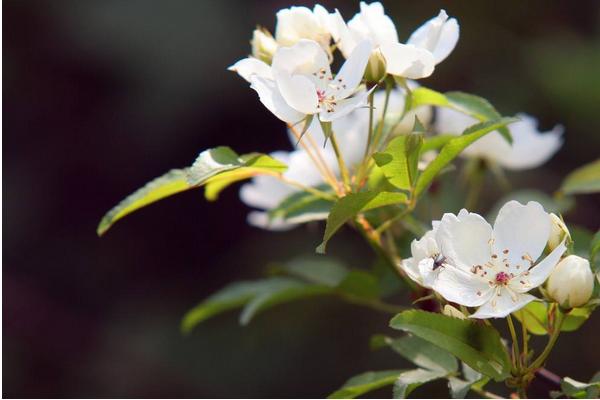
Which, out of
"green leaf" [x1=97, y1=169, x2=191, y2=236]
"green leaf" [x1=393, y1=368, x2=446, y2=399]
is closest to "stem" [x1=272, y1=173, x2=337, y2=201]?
"green leaf" [x1=97, y1=169, x2=191, y2=236]

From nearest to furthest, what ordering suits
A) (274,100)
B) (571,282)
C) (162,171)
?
(571,282), (274,100), (162,171)

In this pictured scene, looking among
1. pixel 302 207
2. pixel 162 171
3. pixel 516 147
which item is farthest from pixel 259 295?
pixel 162 171

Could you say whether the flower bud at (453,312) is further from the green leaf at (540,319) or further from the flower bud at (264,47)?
the flower bud at (264,47)

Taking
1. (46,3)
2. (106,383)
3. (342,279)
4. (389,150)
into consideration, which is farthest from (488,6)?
(389,150)

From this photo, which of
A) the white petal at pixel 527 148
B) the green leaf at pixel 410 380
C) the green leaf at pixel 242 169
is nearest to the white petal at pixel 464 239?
the green leaf at pixel 410 380

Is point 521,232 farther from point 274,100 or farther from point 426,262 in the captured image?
point 274,100

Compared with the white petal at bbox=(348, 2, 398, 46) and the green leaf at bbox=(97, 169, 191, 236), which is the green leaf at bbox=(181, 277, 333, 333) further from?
the white petal at bbox=(348, 2, 398, 46)

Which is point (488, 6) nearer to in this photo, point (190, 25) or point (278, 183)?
point (190, 25)

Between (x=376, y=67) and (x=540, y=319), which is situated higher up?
A: (x=376, y=67)
